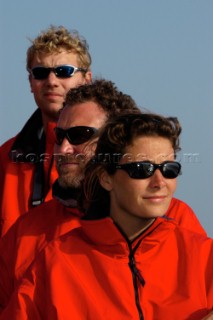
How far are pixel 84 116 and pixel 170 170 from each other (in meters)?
1.24

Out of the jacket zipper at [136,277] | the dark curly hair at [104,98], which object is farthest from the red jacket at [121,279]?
the dark curly hair at [104,98]

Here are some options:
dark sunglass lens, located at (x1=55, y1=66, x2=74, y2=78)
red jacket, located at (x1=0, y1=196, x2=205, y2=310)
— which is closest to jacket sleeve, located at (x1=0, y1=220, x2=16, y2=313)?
red jacket, located at (x1=0, y1=196, x2=205, y2=310)

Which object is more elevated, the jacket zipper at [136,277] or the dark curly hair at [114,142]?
the dark curly hair at [114,142]

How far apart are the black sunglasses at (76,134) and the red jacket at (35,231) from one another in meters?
0.31

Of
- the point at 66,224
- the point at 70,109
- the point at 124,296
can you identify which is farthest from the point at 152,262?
the point at 70,109

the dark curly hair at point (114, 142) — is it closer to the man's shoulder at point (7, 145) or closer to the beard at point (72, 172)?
the beard at point (72, 172)

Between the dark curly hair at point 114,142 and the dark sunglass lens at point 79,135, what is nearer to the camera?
the dark curly hair at point 114,142

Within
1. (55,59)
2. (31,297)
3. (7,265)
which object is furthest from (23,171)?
(31,297)

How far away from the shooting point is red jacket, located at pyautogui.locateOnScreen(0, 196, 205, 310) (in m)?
5.34

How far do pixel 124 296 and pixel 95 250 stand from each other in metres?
0.28

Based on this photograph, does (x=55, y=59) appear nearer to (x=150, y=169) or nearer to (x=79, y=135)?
(x=79, y=135)

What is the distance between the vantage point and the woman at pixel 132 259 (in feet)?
14.8

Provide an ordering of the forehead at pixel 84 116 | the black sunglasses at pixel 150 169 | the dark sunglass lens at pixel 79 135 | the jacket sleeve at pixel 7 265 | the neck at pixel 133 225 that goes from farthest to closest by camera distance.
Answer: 1. the forehead at pixel 84 116
2. the dark sunglass lens at pixel 79 135
3. the jacket sleeve at pixel 7 265
4. the neck at pixel 133 225
5. the black sunglasses at pixel 150 169

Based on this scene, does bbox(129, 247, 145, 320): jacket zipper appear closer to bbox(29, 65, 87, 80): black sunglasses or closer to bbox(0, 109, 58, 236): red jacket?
bbox(0, 109, 58, 236): red jacket
